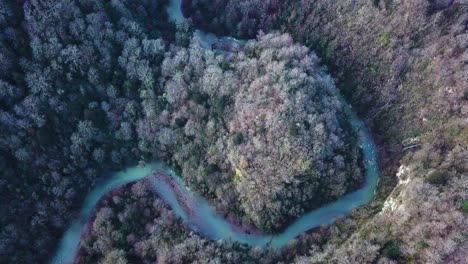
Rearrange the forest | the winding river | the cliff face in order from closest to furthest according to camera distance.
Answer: the cliff face < the forest < the winding river

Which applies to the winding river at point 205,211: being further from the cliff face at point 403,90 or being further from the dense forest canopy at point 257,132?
the cliff face at point 403,90

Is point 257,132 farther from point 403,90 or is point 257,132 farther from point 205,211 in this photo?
point 403,90

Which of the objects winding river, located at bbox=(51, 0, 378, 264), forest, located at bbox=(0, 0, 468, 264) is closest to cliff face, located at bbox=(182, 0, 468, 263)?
forest, located at bbox=(0, 0, 468, 264)

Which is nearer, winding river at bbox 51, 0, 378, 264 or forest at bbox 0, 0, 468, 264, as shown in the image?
forest at bbox 0, 0, 468, 264

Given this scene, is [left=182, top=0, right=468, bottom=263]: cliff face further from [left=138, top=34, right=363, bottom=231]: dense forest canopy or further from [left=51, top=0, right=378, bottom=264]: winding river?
[left=138, top=34, right=363, bottom=231]: dense forest canopy

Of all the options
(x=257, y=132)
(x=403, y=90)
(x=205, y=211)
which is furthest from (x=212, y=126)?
(x=403, y=90)
